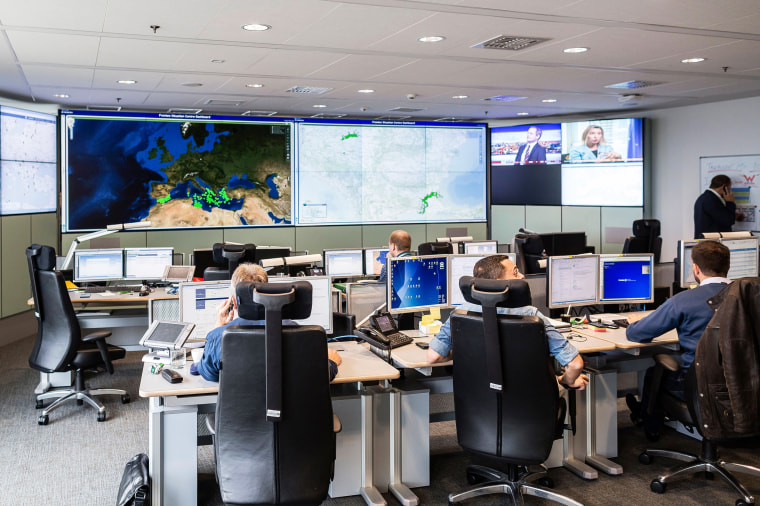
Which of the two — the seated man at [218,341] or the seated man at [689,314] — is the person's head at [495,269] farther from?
the seated man at [689,314]

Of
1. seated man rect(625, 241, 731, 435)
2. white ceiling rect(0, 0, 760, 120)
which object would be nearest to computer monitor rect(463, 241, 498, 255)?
white ceiling rect(0, 0, 760, 120)

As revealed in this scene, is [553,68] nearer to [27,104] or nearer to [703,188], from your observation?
[703,188]

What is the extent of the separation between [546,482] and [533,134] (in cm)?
810

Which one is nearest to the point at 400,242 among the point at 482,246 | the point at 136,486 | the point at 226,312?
the point at 482,246

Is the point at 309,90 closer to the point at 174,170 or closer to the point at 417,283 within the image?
the point at 174,170

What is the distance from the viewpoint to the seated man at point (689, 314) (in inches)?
163

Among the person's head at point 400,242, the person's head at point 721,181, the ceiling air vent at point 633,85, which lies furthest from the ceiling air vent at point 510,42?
the person's head at point 721,181

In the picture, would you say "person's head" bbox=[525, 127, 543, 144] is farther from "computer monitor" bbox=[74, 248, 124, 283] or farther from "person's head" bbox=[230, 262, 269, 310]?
"person's head" bbox=[230, 262, 269, 310]

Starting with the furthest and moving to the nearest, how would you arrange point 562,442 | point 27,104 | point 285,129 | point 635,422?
point 285,129 < point 27,104 < point 635,422 < point 562,442

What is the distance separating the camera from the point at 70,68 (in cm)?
668

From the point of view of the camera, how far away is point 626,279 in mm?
5492

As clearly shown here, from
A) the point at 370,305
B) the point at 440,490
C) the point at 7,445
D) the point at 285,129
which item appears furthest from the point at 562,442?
the point at 285,129

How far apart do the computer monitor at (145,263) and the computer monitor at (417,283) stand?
362 centimetres

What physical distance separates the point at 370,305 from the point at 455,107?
18.3 ft
